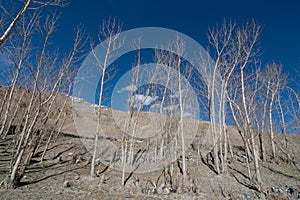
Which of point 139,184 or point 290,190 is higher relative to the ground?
point 290,190

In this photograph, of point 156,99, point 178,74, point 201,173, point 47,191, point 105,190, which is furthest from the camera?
point 156,99

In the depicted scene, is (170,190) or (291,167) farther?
(291,167)

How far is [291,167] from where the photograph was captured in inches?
572

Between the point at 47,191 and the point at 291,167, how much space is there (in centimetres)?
1695

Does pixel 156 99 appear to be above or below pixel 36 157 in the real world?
above

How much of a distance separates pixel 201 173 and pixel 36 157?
41.7ft

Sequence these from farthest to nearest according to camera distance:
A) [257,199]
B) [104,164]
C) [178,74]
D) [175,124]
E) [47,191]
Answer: [175,124] < [104,164] < [178,74] < [257,199] < [47,191]

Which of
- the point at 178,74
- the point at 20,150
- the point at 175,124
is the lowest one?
the point at 20,150

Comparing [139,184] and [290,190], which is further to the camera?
[139,184]

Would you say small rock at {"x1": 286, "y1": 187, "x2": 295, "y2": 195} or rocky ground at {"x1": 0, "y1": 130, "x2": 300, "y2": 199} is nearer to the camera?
rocky ground at {"x1": 0, "y1": 130, "x2": 300, "y2": 199}

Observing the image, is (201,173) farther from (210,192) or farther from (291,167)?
(291,167)

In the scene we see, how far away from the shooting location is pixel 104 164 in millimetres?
14516

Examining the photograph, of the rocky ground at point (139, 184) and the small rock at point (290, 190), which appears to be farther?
the small rock at point (290, 190)

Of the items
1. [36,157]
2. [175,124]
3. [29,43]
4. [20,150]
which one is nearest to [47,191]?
[20,150]
